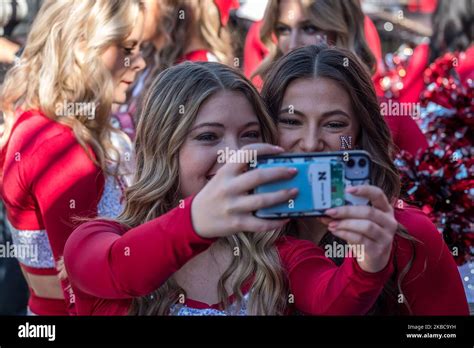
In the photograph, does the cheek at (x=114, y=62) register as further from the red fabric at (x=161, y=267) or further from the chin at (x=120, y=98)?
the red fabric at (x=161, y=267)

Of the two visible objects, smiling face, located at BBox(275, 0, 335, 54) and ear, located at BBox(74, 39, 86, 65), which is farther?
smiling face, located at BBox(275, 0, 335, 54)

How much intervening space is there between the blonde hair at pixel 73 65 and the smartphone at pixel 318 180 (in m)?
0.85

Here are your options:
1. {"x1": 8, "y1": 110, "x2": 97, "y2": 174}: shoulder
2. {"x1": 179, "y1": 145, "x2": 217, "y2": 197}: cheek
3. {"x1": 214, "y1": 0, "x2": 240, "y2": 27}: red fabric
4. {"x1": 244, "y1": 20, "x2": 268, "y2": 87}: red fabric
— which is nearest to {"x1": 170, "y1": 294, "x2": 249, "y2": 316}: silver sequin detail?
{"x1": 179, "y1": 145, "x2": 217, "y2": 197}: cheek

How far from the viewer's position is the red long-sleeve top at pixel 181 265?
56.1 inches

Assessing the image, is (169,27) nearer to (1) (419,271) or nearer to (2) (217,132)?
(2) (217,132)

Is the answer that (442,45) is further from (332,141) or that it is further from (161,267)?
(161,267)

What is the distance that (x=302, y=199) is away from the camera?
54.8 inches

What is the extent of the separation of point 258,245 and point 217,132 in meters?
0.20

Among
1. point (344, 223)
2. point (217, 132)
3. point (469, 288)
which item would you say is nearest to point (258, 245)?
point (217, 132)

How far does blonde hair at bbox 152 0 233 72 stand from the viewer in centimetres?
253

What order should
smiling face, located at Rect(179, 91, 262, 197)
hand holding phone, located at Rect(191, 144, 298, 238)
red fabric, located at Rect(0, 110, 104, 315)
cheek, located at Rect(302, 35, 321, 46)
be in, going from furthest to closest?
cheek, located at Rect(302, 35, 321, 46) → red fabric, located at Rect(0, 110, 104, 315) → smiling face, located at Rect(179, 91, 262, 197) → hand holding phone, located at Rect(191, 144, 298, 238)

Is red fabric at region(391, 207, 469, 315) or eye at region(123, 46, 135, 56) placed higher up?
eye at region(123, 46, 135, 56)

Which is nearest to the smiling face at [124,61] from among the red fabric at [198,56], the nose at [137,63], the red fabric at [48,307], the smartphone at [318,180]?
the nose at [137,63]

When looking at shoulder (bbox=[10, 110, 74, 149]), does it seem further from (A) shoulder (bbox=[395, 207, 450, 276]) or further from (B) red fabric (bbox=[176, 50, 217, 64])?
(A) shoulder (bbox=[395, 207, 450, 276])
